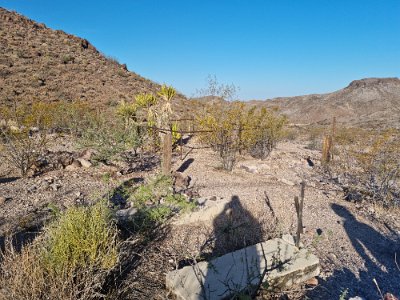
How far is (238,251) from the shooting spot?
3.54m

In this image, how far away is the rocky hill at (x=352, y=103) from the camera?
115ft

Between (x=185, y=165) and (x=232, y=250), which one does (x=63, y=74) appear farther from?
(x=232, y=250)

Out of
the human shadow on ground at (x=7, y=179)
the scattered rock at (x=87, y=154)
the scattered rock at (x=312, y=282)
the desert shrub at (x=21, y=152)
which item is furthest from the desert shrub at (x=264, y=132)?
the scattered rock at (x=312, y=282)

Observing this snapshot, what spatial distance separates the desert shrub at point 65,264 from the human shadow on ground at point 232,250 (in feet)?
3.08

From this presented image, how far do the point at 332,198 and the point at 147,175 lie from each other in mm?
3860

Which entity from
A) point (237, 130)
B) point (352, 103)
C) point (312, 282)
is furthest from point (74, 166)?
point (352, 103)

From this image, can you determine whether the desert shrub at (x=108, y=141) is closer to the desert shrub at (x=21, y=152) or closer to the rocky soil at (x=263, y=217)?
the rocky soil at (x=263, y=217)

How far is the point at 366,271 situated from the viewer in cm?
375

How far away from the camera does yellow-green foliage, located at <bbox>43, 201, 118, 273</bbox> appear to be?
8.36 ft

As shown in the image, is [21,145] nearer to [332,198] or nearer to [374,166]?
[332,198]

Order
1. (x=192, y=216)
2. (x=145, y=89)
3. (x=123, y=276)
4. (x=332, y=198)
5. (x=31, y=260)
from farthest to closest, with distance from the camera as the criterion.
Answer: (x=145, y=89) < (x=332, y=198) < (x=192, y=216) < (x=123, y=276) < (x=31, y=260)

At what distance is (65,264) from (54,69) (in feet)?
78.0

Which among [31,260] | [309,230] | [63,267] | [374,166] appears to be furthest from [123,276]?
[374,166]

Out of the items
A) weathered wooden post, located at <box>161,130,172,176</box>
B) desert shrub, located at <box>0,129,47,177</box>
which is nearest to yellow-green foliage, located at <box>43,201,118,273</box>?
weathered wooden post, located at <box>161,130,172,176</box>
